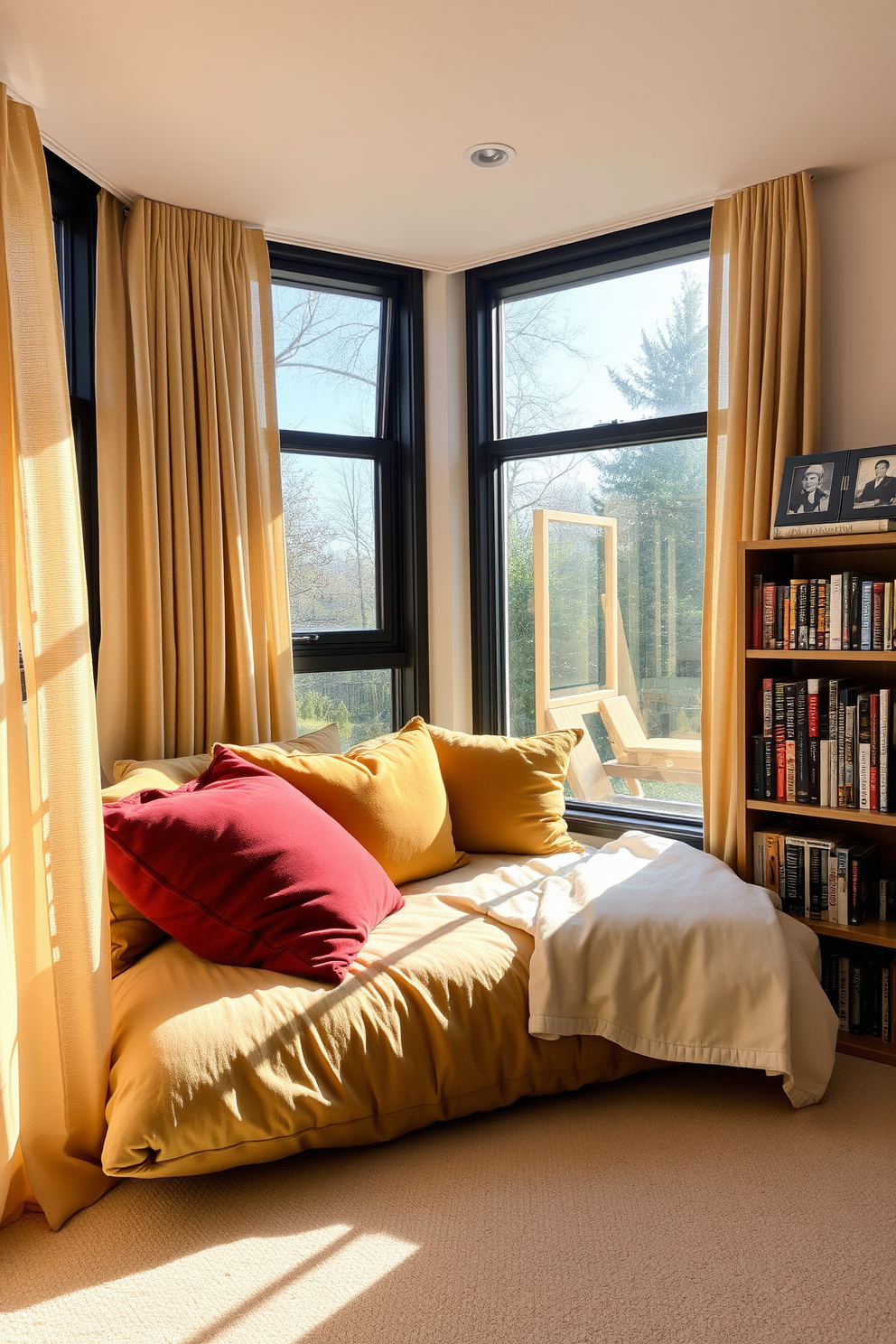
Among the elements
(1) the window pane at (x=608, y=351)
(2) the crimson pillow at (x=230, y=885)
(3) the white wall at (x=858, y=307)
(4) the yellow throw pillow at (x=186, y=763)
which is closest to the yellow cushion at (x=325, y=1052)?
(2) the crimson pillow at (x=230, y=885)

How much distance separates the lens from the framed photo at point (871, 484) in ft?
7.98

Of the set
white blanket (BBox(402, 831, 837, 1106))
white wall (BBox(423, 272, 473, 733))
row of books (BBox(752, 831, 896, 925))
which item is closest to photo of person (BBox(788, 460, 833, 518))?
row of books (BBox(752, 831, 896, 925))

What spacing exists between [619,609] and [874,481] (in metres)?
1.02

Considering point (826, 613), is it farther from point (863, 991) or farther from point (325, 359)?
point (325, 359)

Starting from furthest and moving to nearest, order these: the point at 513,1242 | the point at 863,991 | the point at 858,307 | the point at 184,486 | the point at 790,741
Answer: the point at 184,486 → the point at 858,307 → the point at 790,741 → the point at 863,991 → the point at 513,1242

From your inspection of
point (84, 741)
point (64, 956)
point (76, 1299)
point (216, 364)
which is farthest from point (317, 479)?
point (76, 1299)

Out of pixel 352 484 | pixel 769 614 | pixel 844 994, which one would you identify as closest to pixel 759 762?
pixel 769 614

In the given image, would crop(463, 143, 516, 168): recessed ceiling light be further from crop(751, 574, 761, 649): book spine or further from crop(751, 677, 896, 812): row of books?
crop(751, 677, 896, 812): row of books

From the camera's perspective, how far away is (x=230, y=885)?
2.03 m

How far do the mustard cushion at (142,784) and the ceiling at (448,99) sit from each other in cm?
166

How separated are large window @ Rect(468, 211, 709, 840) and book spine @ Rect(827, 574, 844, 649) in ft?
2.06

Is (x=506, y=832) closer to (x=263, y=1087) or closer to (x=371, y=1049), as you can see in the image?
(x=371, y=1049)

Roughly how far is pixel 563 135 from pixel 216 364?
4.06ft

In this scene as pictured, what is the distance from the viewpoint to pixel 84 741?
1.91m
